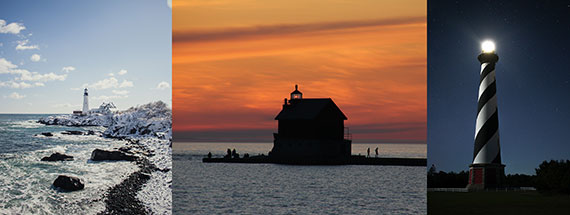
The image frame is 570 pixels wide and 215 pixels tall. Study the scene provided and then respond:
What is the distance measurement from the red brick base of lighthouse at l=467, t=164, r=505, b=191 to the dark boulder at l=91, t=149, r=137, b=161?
344 inches

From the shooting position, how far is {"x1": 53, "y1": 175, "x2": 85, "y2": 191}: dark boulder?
10.2 metres

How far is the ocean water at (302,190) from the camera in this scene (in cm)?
2089

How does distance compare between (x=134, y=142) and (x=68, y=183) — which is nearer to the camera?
(x=68, y=183)

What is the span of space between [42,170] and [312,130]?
21958 mm

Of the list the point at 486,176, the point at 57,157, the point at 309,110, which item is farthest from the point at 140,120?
the point at 309,110

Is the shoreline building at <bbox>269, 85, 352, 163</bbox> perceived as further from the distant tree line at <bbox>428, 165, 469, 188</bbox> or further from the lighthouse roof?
the distant tree line at <bbox>428, 165, 469, 188</bbox>

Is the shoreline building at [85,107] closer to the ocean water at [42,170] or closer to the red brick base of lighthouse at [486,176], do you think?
the ocean water at [42,170]

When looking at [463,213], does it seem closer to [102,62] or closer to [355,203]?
[102,62]

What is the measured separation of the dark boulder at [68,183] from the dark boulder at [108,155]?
1.80 feet

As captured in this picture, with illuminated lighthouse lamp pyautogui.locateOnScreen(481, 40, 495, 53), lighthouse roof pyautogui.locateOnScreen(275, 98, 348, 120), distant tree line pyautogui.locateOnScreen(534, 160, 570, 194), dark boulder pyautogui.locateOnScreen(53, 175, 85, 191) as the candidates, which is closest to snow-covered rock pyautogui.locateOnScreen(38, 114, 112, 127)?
dark boulder pyautogui.locateOnScreen(53, 175, 85, 191)

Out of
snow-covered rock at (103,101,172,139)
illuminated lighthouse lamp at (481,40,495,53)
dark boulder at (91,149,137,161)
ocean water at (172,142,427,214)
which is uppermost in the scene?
illuminated lighthouse lamp at (481,40,495,53)

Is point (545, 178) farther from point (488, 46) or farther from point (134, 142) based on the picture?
point (134, 142)

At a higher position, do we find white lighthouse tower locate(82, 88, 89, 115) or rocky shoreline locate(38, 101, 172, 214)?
white lighthouse tower locate(82, 88, 89, 115)

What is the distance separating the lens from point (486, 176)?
14227 mm
